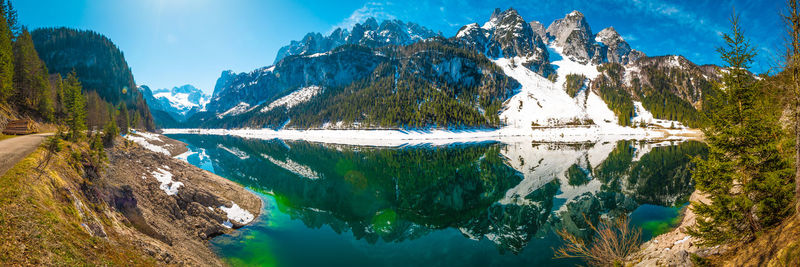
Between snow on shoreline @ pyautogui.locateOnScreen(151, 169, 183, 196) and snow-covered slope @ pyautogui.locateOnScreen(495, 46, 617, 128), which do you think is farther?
snow-covered slope @ pyautogui.locateOnScreen(495, 46, 617, 128)

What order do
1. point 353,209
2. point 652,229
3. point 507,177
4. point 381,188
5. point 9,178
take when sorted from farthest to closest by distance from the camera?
point 507,177, point 381,188, point 353,209, point 652,229, point 9,178

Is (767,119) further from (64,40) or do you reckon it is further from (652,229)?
(64,40)

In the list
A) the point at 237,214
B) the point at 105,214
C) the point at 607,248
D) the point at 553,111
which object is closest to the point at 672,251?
the point at 607,248

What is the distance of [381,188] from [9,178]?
27.9 m

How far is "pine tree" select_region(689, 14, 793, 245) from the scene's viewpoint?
8953mm

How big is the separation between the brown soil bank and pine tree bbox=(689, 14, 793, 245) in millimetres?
20254

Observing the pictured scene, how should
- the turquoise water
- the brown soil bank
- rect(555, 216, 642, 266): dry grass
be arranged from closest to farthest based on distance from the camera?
the brown soil bank
rect(555, 216, 642, 266): dry grass
the turquoise water

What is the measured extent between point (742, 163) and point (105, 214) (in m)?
25.1

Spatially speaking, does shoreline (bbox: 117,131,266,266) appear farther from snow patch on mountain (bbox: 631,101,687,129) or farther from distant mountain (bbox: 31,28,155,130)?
distant mountain (bbox: 31,28,155,130)

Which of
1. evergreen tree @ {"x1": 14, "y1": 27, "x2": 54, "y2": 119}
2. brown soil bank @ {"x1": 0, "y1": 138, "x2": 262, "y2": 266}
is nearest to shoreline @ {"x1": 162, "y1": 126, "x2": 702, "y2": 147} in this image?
evergreen tree @ {"x1": 14, "y1": 27, "x2": 54, "y2": 119}

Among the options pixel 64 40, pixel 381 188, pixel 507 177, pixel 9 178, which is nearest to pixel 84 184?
pixel 9 178

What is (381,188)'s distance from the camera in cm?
3406

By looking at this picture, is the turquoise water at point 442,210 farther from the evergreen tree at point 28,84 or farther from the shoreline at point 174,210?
the evergreen tree at point 28,84

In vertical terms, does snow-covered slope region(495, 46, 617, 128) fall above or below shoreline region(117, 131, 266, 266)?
above
